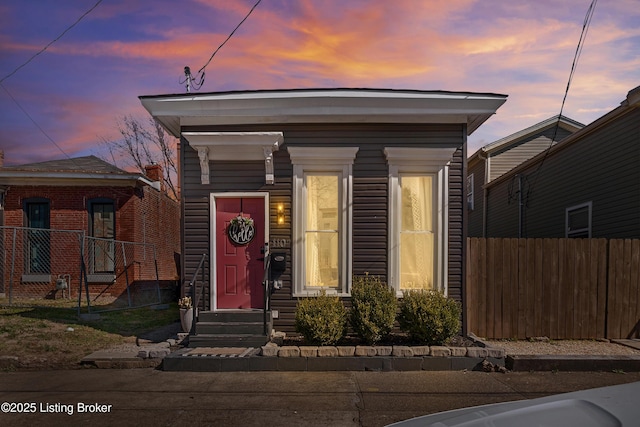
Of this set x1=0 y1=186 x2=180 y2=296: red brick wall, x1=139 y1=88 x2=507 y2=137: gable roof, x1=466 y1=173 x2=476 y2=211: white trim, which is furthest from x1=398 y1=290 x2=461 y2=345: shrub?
x1=466 y1=173 x2=476 y2=211: white trim

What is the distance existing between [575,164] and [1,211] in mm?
17659

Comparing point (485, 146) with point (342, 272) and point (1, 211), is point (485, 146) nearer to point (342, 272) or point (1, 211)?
point (342, 272)

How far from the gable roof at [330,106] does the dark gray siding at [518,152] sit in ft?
38.2

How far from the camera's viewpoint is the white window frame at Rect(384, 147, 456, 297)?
853 centimetres

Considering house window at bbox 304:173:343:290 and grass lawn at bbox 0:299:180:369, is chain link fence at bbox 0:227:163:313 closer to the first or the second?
grass lawn at bbox 0:299:180:369

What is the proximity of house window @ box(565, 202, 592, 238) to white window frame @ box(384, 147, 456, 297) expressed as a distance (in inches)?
239

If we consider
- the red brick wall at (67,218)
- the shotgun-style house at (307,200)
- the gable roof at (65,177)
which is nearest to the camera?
the shotgun-style house at (307,200)

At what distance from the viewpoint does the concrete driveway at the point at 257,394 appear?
5.05 metres

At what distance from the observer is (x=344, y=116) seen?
27.8 ft

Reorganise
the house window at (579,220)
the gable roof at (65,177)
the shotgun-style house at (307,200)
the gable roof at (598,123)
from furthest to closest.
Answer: the gable roof at (65,177), the house window at (579,220), the gable roof at (598,123), the shotgun-style house at (307,200)

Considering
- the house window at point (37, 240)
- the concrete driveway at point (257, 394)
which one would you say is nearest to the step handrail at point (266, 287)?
the concrete driveway at point (257, 394)

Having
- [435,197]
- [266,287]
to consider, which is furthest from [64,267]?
[435,197]

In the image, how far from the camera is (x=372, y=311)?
739 cm

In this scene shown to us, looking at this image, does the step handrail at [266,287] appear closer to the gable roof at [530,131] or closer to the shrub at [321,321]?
the shrub at [321,321]
